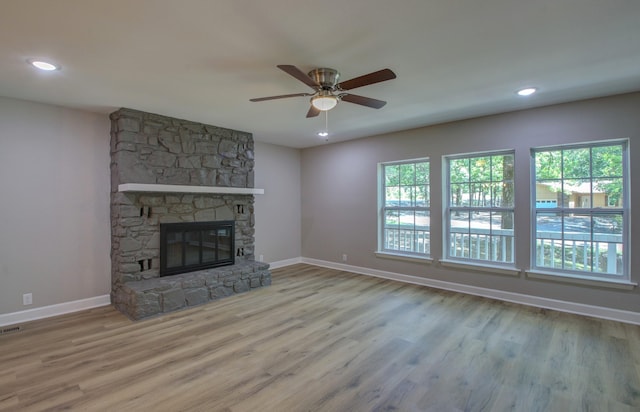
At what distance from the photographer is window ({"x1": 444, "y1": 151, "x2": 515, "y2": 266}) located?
14.0 ft

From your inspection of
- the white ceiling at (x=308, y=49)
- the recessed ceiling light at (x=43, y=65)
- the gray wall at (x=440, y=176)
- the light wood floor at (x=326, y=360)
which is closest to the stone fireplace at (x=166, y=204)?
the light wood floor at (x=326, y=360)

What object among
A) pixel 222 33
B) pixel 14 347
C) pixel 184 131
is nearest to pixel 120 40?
pixel 222 33

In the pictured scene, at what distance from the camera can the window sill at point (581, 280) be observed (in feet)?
11.2

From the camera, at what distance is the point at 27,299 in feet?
11.7

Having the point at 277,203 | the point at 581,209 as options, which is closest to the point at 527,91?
the point at 581,209

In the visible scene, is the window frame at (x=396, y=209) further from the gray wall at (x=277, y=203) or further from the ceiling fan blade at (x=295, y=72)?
the ceiling fan blade at (x=295, y=72)

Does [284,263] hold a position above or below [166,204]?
below

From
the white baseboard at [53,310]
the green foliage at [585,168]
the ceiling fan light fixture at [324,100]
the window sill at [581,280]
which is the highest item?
the ceiling fan light fixture at [324,100]

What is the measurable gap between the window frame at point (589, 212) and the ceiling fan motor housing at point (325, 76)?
294 cm

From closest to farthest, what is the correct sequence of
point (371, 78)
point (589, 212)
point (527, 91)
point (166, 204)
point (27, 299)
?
point (371, 78) < point (527, 91) < point (27, 299) < point (589, 212) < point (166, 204)

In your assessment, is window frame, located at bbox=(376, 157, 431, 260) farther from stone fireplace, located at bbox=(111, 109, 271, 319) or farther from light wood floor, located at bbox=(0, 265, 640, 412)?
stone fireplace, located at bbox=(111, 109, 271, 319)

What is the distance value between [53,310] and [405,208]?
16.8 feet

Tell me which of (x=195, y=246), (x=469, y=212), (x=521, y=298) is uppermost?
(x=469, y=212)

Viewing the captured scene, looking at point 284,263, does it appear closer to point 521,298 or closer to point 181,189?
point 181,189
